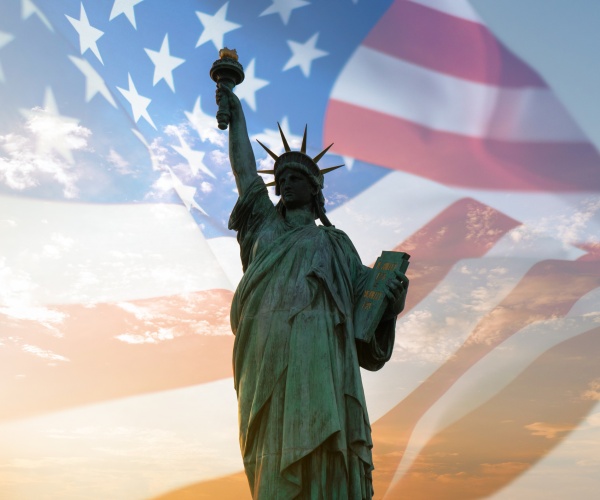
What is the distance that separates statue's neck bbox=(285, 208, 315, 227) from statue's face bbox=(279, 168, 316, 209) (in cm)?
8

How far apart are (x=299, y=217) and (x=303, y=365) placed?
2.35 m

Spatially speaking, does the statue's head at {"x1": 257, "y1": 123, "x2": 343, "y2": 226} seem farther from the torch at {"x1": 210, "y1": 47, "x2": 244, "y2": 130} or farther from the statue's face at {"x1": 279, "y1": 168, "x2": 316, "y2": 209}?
the torch at {"x1": 210, "y1": 47, "x2": 244, "y2": 130}

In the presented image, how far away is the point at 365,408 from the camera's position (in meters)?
7.21

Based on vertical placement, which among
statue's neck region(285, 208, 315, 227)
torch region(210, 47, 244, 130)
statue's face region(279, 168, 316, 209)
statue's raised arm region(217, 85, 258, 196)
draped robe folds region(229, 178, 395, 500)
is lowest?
draped robe folds region(229, 178, 395, 500)

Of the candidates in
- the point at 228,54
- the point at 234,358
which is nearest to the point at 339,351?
the point at 234,358

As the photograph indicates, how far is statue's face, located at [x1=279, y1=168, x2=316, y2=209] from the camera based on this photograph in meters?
8.61

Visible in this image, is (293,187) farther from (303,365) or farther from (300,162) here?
(303,365)

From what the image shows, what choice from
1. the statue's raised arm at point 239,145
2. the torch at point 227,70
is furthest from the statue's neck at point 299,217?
the torch at point 227,70

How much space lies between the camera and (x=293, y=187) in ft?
28.2

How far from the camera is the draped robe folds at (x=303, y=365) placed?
662 cm

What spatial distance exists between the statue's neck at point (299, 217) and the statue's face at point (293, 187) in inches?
3.2

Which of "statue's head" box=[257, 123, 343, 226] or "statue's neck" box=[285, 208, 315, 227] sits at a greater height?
"statue's head" box=[257, 123, 343, 226]

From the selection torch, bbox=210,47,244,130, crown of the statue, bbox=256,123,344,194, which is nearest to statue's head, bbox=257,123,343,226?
crown of the statue, bbox=256,123,344,194

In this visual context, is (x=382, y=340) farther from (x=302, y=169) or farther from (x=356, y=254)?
(x=302, y=169)
